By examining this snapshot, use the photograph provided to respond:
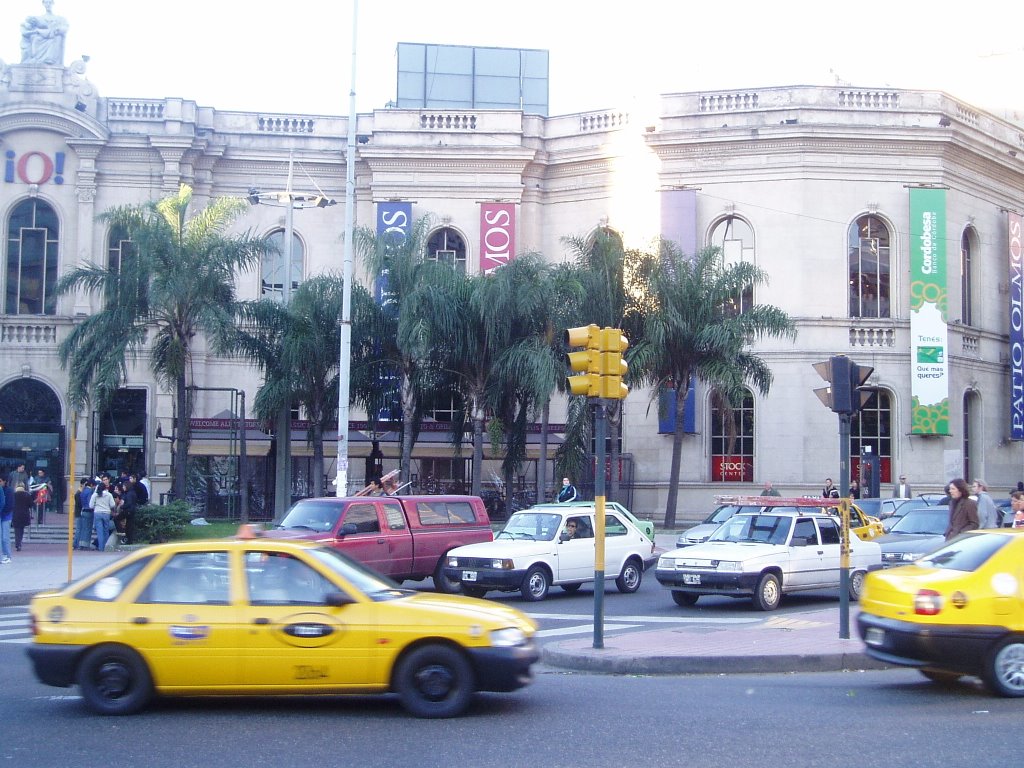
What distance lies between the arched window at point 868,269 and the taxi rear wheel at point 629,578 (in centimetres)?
2035

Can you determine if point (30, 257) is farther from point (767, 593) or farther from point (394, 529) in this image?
point (767, 593)

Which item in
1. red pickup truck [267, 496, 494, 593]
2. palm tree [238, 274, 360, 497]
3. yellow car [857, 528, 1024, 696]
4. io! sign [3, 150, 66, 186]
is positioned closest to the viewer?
yellow car [857, 528, 1024, 696]

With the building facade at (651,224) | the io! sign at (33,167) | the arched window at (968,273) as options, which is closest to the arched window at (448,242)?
the building facade at (651,224)

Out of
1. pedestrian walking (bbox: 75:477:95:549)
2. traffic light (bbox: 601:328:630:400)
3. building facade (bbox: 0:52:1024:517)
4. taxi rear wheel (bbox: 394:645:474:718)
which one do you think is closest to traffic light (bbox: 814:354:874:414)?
traffic light (bbox: 601:328:630:400)

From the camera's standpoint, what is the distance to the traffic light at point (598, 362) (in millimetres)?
12414

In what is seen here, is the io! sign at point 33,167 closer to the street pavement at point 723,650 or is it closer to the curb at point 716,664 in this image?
the street pavement at point 723,650

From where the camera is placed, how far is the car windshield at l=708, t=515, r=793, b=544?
1812 cm

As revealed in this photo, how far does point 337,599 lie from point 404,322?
21220mm

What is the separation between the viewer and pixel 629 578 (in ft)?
66.4

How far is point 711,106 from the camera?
126 feet

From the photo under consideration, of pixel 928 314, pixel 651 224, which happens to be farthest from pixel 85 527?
pixel 928 314

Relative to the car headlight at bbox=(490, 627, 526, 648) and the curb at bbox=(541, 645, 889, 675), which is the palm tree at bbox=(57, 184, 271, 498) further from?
the car headlight at bbox=(490, 627, 526, 648)

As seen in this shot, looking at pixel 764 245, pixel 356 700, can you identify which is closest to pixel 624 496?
pixel 764 245

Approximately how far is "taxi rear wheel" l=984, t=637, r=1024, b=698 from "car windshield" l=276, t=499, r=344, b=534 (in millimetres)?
10093
